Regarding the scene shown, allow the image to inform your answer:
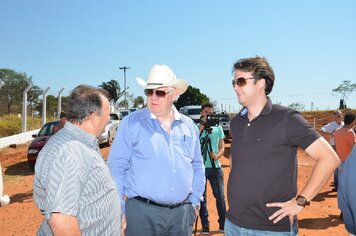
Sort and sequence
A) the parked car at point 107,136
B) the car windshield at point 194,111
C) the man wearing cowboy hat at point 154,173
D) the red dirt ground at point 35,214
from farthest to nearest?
the car windshield at point 194,111
the parked car at point 107,136
the red dirt ground at point 35,214
the man wearing cowboy hat at point 154,173

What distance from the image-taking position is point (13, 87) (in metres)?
53.9

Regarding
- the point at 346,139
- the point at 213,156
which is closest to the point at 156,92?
the point at 213,156

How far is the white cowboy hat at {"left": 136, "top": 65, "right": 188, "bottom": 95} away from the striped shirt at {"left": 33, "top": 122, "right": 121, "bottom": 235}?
1281 millimetres

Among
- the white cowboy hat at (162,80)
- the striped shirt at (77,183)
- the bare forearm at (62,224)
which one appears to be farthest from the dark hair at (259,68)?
the bare forearm at (62,224)

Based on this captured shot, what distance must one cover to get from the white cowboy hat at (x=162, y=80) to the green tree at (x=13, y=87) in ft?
128

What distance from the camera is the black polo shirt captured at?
2635 mm

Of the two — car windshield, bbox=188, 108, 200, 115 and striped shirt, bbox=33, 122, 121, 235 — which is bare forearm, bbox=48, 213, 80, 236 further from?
car windshield, bbox=188, 108, 200, 115

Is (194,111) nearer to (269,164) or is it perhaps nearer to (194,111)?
(194,111)

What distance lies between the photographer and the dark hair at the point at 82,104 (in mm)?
2385

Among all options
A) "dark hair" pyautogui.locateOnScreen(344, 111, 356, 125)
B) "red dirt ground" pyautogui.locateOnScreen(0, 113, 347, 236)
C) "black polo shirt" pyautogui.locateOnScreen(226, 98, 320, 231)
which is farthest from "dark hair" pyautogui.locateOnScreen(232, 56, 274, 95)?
"dark hair" pyautogui.locateOnScreen(344, 111, 356, 125)

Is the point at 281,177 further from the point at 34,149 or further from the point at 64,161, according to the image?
the point at 34,149

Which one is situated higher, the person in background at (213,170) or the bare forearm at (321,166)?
the bare forearm at (321,166)

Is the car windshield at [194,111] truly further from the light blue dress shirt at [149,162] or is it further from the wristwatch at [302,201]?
the wristwatch at [302,201]

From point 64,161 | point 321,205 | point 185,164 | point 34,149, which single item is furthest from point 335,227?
point 34,149
